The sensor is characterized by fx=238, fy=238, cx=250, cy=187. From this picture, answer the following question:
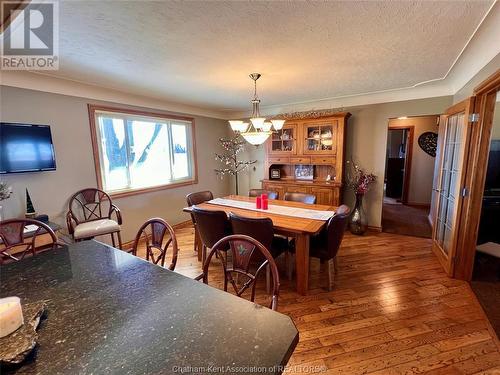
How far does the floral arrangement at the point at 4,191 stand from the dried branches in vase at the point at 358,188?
14.9 ft

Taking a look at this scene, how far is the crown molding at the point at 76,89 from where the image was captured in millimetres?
2488

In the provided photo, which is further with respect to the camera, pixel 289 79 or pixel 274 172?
pixel 274 172

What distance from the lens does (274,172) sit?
478 centimetres

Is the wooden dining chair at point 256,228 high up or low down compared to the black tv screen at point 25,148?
down

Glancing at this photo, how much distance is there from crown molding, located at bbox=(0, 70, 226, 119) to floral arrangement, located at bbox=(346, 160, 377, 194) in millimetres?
3276

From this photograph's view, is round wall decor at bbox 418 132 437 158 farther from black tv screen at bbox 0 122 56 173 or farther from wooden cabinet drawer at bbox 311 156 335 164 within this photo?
black tv screen at bbox 0 122 56 173

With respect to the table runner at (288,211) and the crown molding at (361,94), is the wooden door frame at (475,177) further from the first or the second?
the table runner at (288,211)

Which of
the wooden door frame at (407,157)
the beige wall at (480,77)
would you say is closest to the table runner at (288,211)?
the beige wall at (480,77)

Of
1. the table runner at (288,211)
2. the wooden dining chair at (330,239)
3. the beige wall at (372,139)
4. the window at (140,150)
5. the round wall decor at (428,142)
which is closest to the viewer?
the wooden dining chair at (330,239)

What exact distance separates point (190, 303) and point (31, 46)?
248 cm

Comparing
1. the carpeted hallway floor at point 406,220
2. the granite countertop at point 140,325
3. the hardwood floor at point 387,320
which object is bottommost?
the hardwood floor at point 387,320

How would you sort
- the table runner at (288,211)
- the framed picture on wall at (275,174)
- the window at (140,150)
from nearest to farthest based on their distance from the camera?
1. the table runner at (288,211)
2. the window at (140,150)
3. the framed picture on wall at (275,174)

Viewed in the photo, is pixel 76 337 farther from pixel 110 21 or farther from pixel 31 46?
pixel 31 46

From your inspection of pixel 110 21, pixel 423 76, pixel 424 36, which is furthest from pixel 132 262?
pixel 423 76
